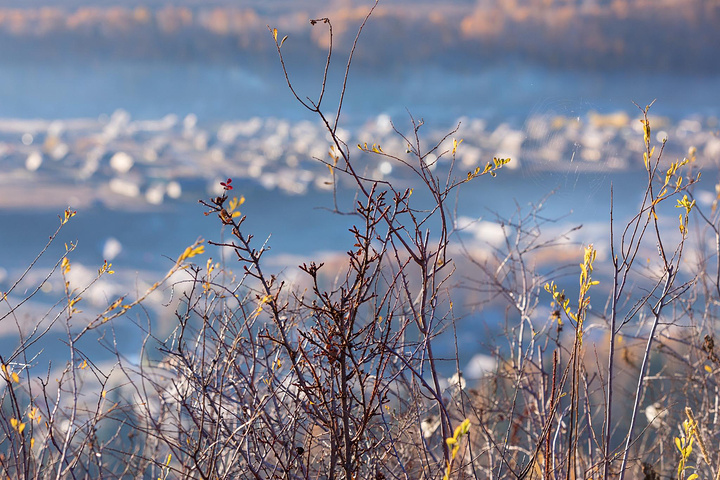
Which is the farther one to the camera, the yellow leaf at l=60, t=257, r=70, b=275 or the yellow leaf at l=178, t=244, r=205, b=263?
the yellow leaf at l=60, t=257, r=70, b=275

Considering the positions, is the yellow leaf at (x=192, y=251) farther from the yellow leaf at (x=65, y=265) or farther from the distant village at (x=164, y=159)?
the distant village at (x=164, y=159)

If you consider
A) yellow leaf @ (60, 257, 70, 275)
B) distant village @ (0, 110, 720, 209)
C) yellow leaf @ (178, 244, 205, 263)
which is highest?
distant village @ (0, 110, 720, 209)

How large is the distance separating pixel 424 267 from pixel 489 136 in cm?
5575

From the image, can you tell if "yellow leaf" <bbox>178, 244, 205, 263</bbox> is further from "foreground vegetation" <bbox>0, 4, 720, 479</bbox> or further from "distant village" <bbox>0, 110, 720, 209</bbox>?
"distant village" <bbox>0, 110, 720, 209</bbox>

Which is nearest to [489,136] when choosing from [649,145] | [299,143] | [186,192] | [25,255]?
[299,143]

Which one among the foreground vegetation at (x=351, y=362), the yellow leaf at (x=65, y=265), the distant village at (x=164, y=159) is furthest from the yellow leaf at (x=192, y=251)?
the distant village at (x=164, y=159)

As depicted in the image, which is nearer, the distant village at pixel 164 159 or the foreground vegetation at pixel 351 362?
the foreground vegetation at pixel 351 362

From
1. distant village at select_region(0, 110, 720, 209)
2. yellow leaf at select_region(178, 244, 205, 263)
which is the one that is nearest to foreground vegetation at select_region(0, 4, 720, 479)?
yellow leaf at select_region(178, 244, 205, 263)

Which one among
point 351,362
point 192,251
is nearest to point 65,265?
point 192,251

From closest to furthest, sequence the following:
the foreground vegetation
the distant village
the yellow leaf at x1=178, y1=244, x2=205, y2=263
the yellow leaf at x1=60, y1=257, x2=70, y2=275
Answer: the yellow leaf at x1=178, y1=244, x2=205, y2=263 → the foreground vegetation → the yellow leaf at x1=60, y1=257, x2=70, y2=275 → the distant village

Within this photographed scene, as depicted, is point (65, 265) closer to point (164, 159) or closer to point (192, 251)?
point (192, 251)

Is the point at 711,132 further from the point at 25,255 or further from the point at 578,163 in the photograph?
the point at 25,255

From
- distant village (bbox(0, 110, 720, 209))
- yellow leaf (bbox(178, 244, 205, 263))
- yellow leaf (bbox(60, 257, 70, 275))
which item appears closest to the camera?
yellow leaf (bbox(178, 244, 205, 263))

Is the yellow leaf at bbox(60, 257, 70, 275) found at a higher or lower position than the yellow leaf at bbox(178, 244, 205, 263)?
higher
